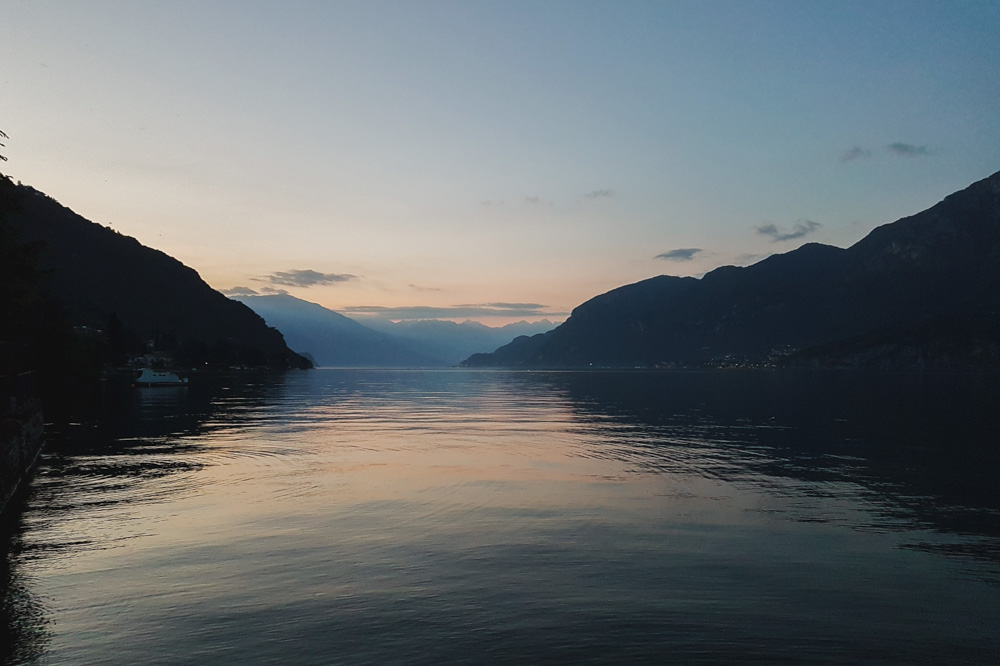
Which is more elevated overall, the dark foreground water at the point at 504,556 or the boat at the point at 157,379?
the boat at the point at 157,379

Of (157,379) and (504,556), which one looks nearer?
(504,556)

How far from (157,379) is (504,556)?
17220 centimetres

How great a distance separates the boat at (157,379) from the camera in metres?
164

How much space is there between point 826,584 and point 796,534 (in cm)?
572

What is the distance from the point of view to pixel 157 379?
167000 millimetres

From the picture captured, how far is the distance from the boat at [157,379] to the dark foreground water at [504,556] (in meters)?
134

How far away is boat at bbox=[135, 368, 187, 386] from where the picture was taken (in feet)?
540

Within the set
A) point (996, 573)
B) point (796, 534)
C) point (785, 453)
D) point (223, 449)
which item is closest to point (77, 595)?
point (796, 534)

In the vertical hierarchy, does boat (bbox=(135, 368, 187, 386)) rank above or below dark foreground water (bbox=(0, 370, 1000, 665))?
above

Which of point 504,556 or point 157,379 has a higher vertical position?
point 157,379

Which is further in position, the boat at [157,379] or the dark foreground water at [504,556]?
the boat at [157,379]

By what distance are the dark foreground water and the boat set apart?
133761 millimetres

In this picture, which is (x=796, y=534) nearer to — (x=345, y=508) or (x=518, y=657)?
(x=518, y=657)

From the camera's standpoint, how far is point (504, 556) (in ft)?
66.8
